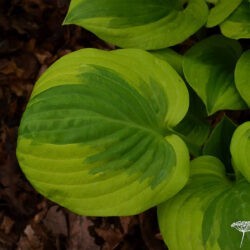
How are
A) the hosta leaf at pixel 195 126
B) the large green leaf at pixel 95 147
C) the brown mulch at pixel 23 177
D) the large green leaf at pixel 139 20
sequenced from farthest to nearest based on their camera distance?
the brown mulch at pixel 23 177, the hosta leaf at pixel 195 126, the large green leaf at pixel 139 20, the large green leaf at pixel 95 147

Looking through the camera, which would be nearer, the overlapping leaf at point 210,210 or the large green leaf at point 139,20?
the overlapping leaf at point 210,210

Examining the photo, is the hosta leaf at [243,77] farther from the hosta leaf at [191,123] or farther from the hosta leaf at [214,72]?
the hosta leaf at [191,123]

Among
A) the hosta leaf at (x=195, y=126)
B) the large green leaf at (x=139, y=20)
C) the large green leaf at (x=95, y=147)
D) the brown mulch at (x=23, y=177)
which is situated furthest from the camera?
the brown mulch at (x=23, y=177)

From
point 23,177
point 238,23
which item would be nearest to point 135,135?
point 238,23

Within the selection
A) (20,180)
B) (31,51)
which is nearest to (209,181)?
(20,180)

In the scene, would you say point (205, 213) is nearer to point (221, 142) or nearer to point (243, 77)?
point (221, 142)

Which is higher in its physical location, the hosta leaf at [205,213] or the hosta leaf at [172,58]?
the hosta leaf at [172,58]

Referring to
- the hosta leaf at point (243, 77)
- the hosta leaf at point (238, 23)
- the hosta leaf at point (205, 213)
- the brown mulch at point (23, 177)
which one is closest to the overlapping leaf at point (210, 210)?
the hosta leaf at point (205, 213)

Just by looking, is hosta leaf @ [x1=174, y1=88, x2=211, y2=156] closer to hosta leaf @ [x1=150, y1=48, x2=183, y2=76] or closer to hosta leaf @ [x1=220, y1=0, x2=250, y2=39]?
hosta leaf @ [x1=150, y1=48, x2=183, y2=76]

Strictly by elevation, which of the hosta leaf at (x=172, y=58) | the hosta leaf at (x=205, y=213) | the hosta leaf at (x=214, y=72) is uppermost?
the hosta leaf at (x=214, y=72)
